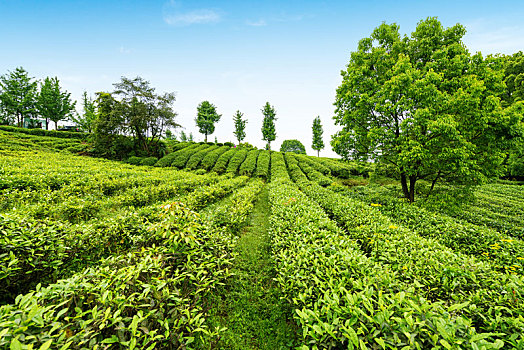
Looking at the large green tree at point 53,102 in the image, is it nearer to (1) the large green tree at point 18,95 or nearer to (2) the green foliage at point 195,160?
(1) the large green tree at point 18,95

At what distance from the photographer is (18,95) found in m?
29.8

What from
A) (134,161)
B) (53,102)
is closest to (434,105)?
(134,161)

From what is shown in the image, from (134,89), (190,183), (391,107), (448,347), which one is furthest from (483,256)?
(134,89)

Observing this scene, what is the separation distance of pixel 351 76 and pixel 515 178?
2905 cm

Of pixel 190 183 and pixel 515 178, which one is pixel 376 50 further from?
pixel 515 178

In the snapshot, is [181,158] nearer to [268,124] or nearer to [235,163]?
[235,163]

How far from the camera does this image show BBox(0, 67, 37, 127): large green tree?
95.5ft

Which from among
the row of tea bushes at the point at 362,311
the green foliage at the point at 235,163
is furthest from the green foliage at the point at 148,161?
the row of tea bushes at the point at 362,311

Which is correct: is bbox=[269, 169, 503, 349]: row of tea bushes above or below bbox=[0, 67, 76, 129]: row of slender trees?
below

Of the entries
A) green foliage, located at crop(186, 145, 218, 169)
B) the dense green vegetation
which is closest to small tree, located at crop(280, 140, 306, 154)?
green foliage, located at crop(186, 145, 218, 169)

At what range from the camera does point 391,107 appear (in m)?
7.91

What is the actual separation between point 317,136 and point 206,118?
81.8 feet

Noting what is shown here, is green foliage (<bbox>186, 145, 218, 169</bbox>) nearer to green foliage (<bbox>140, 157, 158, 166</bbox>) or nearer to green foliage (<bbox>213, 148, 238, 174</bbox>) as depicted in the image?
green foliage (<bbox>213, 148, 238, 174</bbox>)

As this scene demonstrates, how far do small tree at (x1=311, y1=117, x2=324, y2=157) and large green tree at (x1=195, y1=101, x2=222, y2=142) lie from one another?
22.5 metres
